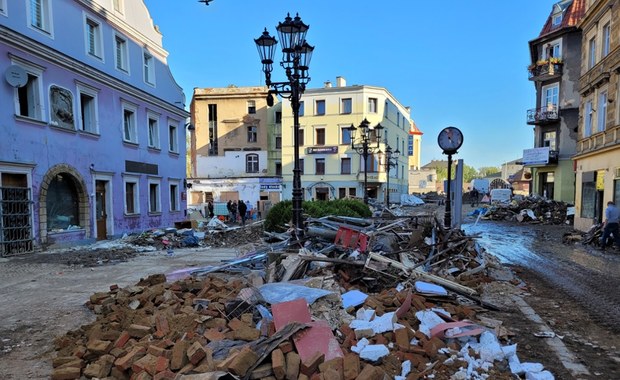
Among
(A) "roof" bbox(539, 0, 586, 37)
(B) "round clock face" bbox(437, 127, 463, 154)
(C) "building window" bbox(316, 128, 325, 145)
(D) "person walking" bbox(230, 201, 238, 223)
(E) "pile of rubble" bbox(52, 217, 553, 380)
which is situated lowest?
(D) "person walking" bbox(230, 201, 238, 223)

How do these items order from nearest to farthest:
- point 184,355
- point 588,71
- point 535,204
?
point 184,355, point 588,71, point 535,204

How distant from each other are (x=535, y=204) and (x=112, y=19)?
27.8 meters

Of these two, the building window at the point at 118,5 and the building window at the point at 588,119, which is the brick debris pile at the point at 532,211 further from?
the building window at the point at 118,5

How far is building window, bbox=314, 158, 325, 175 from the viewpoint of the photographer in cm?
4322

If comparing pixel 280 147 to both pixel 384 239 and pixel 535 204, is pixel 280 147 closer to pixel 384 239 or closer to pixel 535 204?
pixel 535 204

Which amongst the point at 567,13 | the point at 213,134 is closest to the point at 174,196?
the point at 213,134

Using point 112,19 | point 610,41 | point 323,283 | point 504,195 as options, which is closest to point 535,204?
point 504,195

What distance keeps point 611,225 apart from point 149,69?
843 inches

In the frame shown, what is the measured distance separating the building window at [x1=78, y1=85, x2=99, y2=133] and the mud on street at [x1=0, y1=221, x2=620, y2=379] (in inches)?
223

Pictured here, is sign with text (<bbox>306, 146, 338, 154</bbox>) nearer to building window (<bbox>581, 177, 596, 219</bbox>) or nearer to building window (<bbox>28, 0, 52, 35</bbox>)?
building window (<bbox>581, 177, 596, 219</bbox>)

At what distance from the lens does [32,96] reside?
1282 cm

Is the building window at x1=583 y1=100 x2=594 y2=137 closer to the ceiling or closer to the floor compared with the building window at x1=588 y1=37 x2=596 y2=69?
closer to the floor

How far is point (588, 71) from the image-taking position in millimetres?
19188

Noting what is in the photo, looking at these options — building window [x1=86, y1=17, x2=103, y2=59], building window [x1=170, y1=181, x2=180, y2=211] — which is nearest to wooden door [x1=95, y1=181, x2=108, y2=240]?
building window [x1=86, y1=17, x2=103, y2=59]
